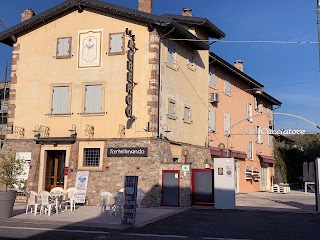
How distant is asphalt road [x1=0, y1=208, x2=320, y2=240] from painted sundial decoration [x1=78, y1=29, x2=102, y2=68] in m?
8.78

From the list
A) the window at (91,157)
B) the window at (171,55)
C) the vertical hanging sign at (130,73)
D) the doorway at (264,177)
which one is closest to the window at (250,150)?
the doorway at (264,177)

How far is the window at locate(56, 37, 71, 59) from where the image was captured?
19.9m

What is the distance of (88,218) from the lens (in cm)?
1362

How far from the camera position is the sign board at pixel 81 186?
18.2 m

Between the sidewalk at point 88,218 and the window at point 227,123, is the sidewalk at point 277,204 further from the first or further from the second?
the window at point 227,123

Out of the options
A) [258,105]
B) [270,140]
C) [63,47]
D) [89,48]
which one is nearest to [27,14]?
[63,47]

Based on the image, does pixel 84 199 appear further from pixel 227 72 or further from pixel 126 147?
pixel 227 72

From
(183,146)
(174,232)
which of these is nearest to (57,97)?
(183,146)

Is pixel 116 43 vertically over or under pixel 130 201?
over

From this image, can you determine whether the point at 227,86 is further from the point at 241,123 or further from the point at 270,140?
the point at 270,140

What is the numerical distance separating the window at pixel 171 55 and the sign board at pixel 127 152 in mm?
4493

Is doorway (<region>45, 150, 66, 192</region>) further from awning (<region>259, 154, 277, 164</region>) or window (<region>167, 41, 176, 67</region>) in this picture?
awning (<region>259, 154, 277, 164</region>)

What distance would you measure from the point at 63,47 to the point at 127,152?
6.22 m

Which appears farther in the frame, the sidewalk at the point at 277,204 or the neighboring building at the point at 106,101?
the neighboring building at the point at 106,101
